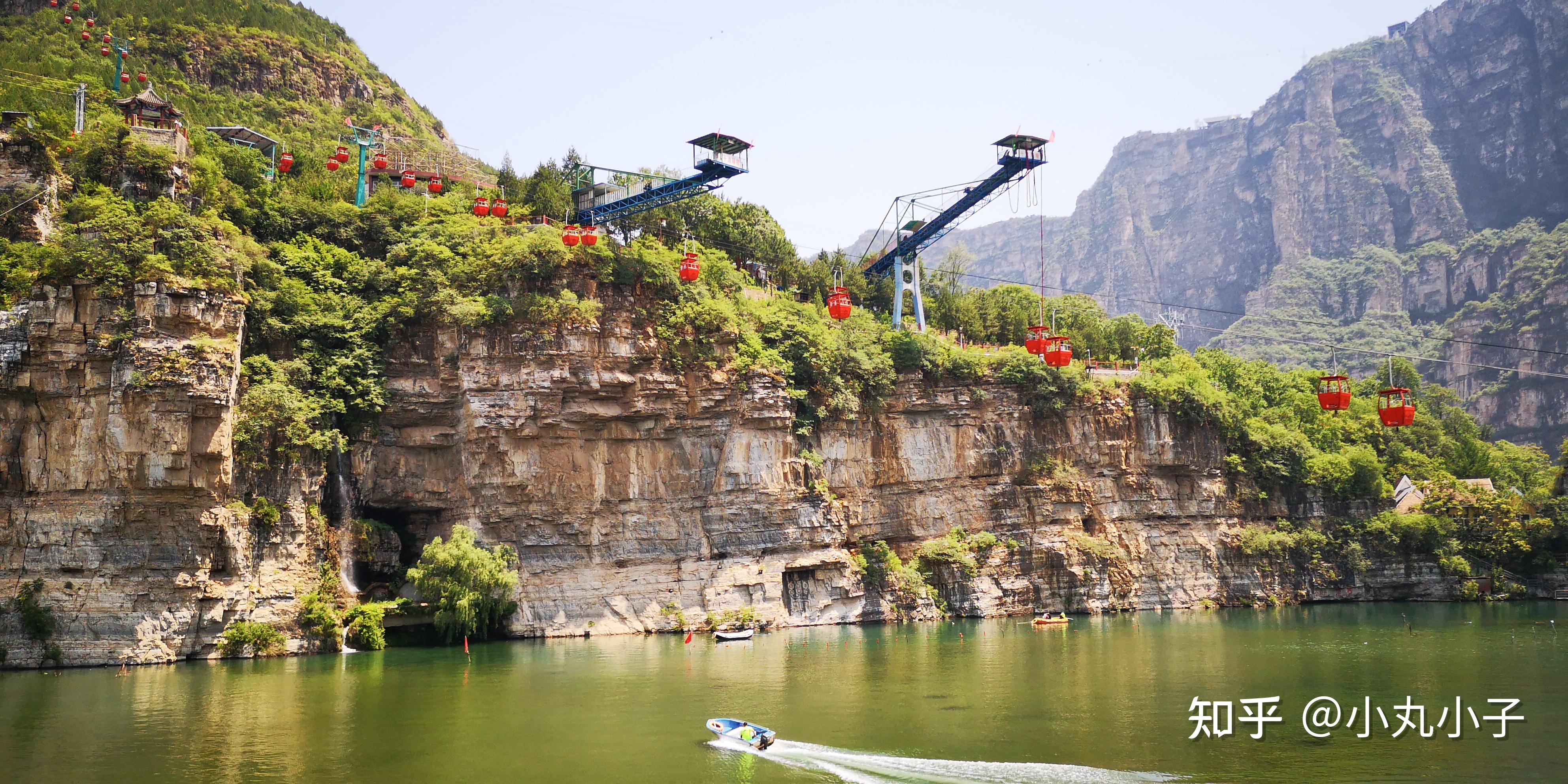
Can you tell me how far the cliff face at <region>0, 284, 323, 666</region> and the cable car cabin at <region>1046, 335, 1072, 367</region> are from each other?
3630cm

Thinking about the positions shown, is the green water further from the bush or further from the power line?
the power line

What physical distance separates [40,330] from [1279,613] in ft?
201

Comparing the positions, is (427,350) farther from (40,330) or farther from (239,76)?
(239,76)

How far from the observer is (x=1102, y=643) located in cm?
4472

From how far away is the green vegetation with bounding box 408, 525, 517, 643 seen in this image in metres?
45.8

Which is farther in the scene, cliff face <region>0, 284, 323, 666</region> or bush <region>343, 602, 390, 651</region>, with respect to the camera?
bush <region>343, 602, 390, 651</region>

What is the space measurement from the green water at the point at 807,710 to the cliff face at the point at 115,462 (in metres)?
3.30

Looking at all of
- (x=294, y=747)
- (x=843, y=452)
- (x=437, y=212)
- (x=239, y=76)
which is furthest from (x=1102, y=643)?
(x=239, y=76)

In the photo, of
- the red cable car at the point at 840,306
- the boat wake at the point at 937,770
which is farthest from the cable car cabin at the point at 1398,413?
Answer: the red cable car at the point at 840,306

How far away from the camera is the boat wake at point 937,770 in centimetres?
2112

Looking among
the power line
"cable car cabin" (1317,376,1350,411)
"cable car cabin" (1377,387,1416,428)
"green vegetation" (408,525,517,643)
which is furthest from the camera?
the power line

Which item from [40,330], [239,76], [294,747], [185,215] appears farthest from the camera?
[239,76]

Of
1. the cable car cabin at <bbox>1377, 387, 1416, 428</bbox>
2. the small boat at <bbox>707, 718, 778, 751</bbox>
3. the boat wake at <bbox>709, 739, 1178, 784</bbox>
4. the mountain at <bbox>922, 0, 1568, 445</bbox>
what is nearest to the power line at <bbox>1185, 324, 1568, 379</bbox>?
the mountain at <bbox>922, 0, 1568, 445</bbox>

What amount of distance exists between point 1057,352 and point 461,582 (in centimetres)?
→ 2942
